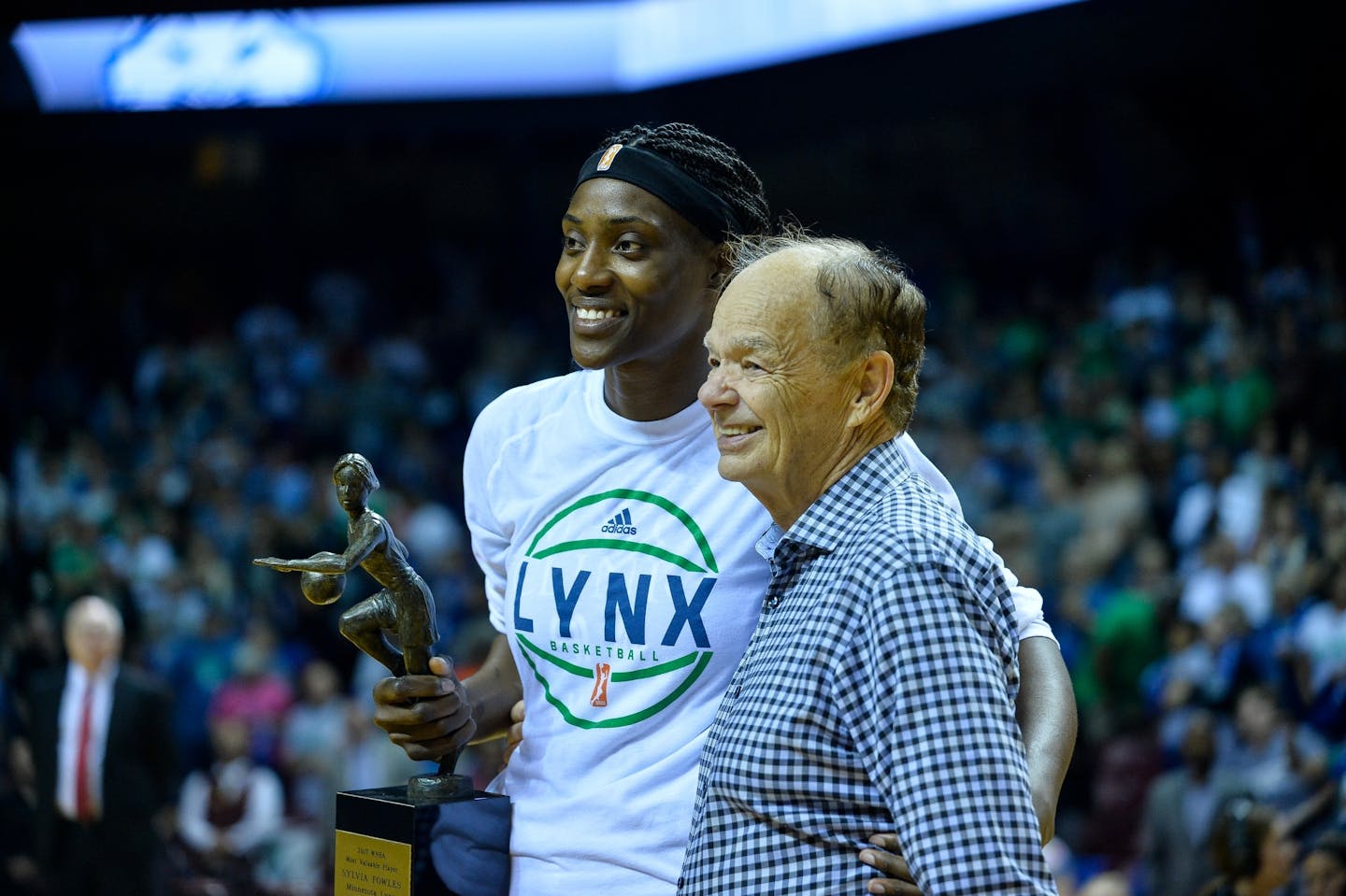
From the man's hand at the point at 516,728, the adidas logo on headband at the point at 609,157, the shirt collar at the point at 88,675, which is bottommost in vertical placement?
the man's hand at the point at 516,728

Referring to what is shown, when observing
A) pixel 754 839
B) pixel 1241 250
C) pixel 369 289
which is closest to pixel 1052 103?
pixel 1241 250

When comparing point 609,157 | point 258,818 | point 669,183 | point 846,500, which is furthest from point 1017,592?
point 258,818

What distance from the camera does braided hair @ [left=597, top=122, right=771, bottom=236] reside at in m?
2.24

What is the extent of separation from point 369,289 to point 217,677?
16.0ft

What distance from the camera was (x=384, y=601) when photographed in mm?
2123

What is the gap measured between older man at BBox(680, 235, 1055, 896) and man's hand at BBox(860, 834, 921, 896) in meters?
0.02

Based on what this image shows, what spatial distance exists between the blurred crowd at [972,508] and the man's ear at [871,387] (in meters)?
3.67

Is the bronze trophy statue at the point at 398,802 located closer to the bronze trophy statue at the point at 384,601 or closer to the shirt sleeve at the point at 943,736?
the bronze trophy statue at the point at 384,601

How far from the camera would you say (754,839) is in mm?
1558

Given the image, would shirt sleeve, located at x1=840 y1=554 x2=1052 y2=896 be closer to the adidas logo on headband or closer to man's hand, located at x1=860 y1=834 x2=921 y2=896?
man's hand, located at x1=860 y1=834 x2=921 y2=896

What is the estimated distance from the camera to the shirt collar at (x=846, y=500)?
1640 millimetres

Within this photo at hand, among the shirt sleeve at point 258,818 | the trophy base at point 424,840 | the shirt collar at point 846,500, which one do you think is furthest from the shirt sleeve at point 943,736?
the shirt sleeve at point 258,818

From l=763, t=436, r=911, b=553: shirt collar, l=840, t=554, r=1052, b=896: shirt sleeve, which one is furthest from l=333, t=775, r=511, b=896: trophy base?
l=840, t=554, r=1052, b=896: shirt sleeve

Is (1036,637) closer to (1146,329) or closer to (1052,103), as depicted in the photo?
(1146,329)
